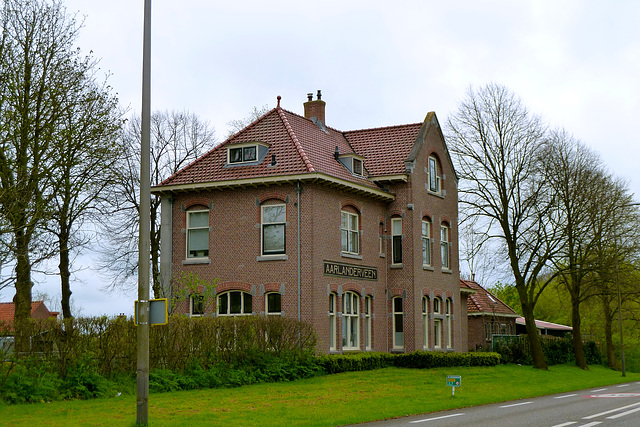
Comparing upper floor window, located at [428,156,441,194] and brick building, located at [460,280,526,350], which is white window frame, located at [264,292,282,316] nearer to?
upper floor window, located at [428,156,441,194]

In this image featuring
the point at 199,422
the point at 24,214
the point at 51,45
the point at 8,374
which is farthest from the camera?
the point at 51,45

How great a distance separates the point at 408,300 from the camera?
34.3 meters

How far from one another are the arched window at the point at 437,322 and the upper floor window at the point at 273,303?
31.5 feet

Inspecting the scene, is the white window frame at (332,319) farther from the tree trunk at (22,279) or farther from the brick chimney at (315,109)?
the tree trunk at (22,279)

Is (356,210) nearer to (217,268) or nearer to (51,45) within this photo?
(217,268)

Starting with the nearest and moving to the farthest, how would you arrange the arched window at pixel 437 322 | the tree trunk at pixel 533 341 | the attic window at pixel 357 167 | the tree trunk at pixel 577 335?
the attic window at pixel 357 167
the arched window at pixel 437 322
the tree trunk at pixel 533 341
the tree trunk at pixel 577 335

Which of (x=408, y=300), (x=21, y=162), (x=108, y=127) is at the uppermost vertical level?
(x=108, y=127)

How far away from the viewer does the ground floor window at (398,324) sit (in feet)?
113

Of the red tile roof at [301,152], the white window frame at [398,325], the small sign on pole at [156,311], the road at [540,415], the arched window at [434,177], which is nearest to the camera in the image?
the small sign on pole at [156,311]

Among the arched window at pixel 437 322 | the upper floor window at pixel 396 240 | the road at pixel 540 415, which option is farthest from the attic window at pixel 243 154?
the road at pixel 540 415

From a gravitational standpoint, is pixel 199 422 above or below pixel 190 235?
below

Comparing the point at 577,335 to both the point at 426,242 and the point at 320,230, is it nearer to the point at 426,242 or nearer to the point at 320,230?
the point at 426,242

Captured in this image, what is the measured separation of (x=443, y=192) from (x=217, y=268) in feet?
42.5

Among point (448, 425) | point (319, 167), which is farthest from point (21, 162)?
point (448, 425)
